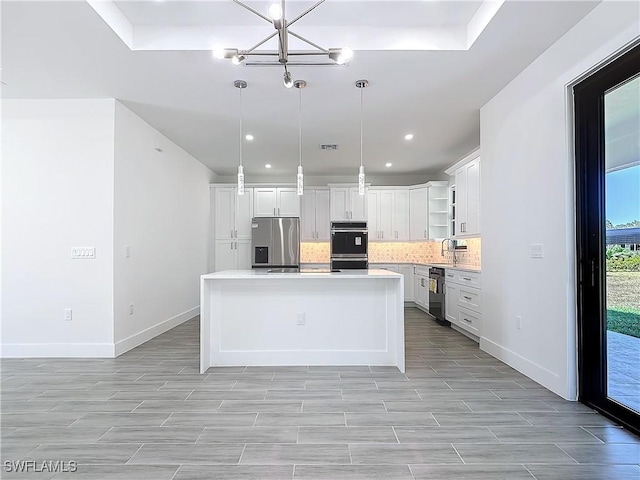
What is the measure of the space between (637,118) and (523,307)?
5.83ft

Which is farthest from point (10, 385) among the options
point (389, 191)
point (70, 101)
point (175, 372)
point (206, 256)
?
point (389, 191)

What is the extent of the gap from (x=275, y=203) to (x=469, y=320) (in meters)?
4.40

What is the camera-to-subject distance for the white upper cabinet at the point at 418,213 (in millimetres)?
7825

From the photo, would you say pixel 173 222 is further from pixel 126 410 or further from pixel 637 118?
pixel 637 118

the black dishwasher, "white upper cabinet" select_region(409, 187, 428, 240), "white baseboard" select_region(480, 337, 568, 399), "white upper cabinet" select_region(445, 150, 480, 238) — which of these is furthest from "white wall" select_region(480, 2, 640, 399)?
"white upper cabinet" select_region(409, 187, 428, 240)

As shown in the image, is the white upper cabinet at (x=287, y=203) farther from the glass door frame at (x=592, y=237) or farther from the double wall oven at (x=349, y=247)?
the glass door frame at (x=592, y=237)

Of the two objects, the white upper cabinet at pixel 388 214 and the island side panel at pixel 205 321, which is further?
the white upper cabinet at pixel 388 214

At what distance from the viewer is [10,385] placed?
130 inches

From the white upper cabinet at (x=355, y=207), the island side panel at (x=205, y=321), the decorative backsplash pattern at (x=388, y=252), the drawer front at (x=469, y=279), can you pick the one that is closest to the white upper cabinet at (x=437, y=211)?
the decorative backsplash pattern at (x=388, y=252)

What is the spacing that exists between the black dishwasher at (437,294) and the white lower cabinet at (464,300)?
0.15 m

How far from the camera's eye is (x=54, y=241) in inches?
166

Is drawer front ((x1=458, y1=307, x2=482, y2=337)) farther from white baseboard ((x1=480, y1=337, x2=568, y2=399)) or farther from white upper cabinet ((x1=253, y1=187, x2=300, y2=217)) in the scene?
white upper cabinet ((x1=253, y1=187, x2=300, y2=217))

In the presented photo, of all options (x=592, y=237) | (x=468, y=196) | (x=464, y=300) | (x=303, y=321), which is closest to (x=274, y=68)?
(x=303, y=321)

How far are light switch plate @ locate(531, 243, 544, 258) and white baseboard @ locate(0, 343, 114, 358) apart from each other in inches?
169
